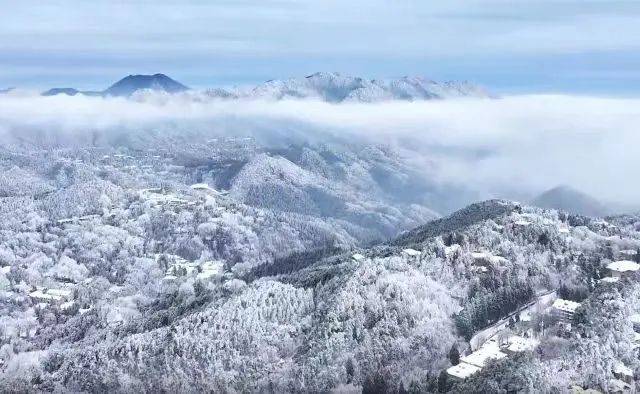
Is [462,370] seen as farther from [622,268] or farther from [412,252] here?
[622,268]

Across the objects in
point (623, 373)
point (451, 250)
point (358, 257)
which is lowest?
point (358, 257)

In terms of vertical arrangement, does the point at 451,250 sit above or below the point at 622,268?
above

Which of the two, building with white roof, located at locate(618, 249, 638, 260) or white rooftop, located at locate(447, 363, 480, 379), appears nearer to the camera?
white rooftop, located at locate(447, 363, 480, 379)

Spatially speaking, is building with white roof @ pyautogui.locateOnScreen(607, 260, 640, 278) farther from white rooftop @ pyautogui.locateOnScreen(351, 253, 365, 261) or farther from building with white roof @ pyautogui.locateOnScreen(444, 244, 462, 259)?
white rooftop @ pyautogui.locateOnScreen(351, 253, 365, 261)

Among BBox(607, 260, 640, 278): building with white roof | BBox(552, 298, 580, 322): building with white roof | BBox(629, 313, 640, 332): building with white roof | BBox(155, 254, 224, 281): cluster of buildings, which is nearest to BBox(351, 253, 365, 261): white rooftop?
BBox(552, 298, 580, 322): building with white roof

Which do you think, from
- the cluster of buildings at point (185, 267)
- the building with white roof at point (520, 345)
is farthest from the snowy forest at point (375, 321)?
the cluster of buildings at point (185, 267)

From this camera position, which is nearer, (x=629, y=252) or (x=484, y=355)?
(x=484, y=355)

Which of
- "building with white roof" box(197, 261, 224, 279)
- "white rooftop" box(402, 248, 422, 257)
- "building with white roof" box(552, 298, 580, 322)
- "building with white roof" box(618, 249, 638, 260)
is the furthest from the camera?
"building with white roof" box(197, 261, 224, 279)

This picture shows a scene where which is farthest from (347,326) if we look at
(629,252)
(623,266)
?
(629,252)
